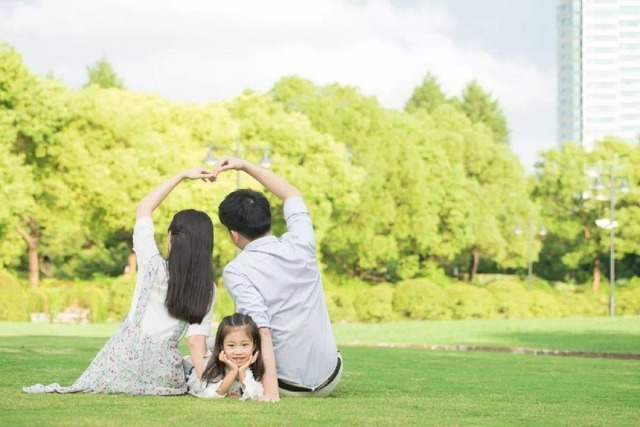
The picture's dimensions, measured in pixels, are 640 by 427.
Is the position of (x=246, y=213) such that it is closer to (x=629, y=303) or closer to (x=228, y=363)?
(x=228, y=363)

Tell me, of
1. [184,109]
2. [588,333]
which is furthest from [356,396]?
[184,109]

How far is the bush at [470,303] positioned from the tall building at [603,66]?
445 ft

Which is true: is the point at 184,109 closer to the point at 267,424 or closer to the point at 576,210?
the point at 576,210

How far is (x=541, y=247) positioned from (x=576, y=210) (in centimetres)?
318

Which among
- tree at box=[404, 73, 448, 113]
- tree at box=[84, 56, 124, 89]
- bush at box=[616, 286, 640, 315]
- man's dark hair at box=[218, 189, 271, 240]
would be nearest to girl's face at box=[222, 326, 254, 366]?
man's dark hair at box=[218, 189, 271, 240]

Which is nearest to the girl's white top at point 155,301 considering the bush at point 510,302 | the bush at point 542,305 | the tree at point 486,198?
the bush at point 510,302

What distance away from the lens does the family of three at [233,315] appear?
320 inches

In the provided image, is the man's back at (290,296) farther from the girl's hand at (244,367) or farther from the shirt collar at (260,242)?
the girl's hand at (244,367)

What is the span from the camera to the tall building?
595 feet

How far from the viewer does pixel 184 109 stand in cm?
5009

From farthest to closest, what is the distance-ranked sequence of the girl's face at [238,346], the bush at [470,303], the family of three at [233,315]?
1. the bush at [470,303]
2. the family of three at [233,315]
3. the girl's face at [238,346]

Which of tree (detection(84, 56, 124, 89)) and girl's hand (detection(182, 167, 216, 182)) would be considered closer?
girl's hand (detection(182, 167, 216, 182))

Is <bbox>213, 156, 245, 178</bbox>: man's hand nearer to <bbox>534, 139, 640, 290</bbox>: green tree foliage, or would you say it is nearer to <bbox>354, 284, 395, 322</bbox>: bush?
<bbox>354, 284, 395, 322</bbox>: bush

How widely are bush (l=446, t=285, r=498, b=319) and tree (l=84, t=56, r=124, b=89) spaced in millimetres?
41062
